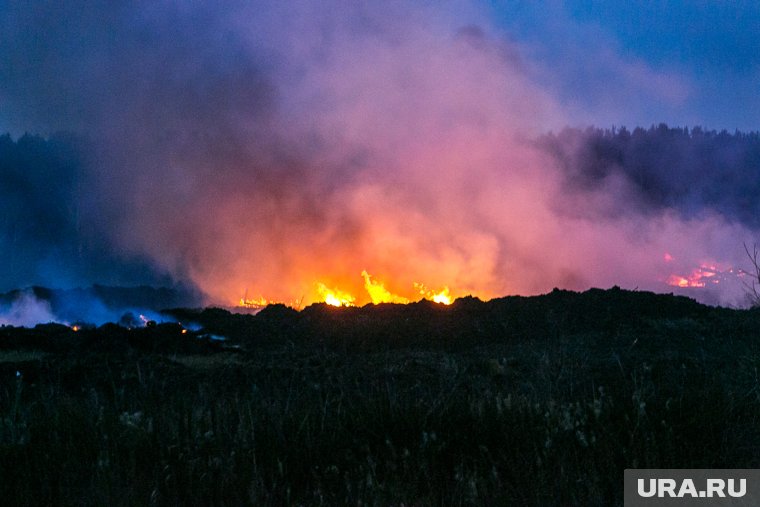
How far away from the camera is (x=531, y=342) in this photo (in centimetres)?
1089

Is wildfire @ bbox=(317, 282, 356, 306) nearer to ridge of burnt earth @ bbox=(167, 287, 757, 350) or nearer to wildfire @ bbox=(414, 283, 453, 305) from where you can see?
wildfire @ bbox=(414, 283, 453, 305)

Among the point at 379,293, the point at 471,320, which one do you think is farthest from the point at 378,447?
the point at 379,293

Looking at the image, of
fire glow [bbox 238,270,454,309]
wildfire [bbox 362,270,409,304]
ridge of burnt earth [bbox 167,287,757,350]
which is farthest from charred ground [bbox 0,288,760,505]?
wildfire [bbox 362,270,409,304]

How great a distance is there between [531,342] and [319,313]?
4812mm

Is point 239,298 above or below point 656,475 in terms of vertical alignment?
above

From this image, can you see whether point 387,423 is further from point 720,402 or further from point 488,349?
point 488,349

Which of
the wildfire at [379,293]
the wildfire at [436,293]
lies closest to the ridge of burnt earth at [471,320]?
the wildfire at [436,293]

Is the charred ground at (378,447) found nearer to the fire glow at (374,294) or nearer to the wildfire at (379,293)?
the fire glow at (374,294)

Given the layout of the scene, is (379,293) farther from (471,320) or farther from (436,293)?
(471,320)

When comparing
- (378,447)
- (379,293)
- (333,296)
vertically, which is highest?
(379,293)

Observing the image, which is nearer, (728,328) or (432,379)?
(432,379)

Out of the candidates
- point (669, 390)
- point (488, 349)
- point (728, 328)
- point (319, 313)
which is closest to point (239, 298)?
point (319, 313)

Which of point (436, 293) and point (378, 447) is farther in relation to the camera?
point (436, 293)

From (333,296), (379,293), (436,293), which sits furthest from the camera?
(333,296)
